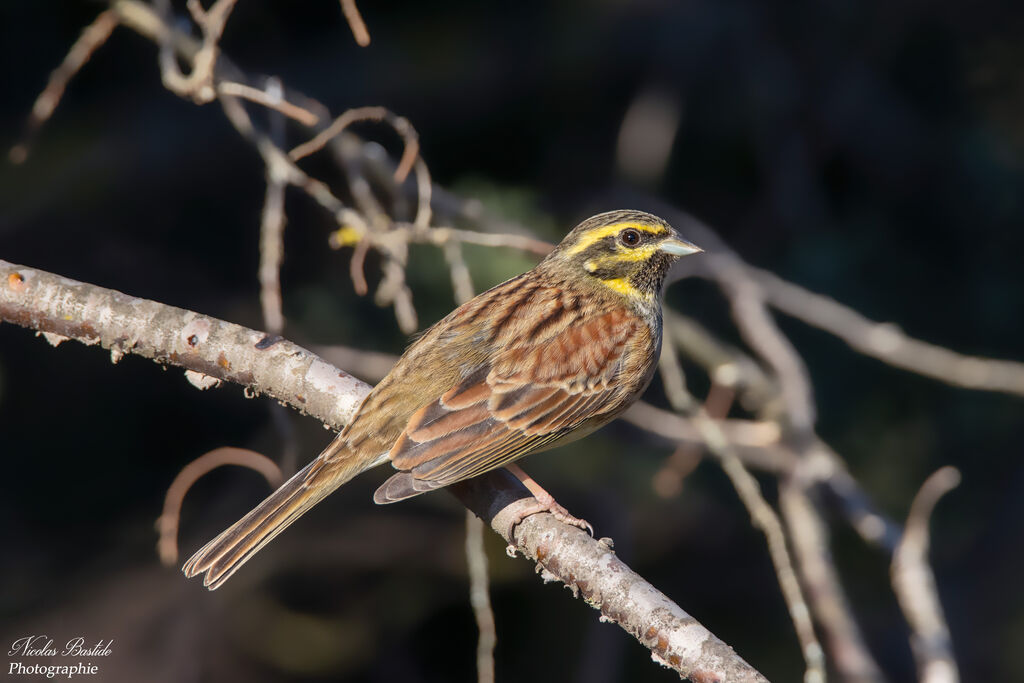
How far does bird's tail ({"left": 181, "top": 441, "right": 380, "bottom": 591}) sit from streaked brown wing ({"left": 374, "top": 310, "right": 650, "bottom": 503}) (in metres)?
0.19

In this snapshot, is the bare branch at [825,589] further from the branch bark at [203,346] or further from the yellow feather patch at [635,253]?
the branch bark at [203,346]

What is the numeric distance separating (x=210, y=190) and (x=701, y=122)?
279cm

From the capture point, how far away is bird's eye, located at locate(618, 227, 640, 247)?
14.1ft

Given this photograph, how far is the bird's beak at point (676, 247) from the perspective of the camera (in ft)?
13.9

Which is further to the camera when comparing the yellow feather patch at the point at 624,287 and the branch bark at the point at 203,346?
the yellow feather patch at the point at 624,287

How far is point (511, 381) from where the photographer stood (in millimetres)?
3840

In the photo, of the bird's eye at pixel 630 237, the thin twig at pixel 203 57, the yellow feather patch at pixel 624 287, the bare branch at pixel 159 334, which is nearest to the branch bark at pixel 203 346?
the bare branch at pixel 159 334

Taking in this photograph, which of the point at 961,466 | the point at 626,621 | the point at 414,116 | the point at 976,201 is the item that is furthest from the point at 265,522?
the point at 976,201

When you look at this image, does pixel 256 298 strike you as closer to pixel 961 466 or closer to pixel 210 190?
pixel 210 190

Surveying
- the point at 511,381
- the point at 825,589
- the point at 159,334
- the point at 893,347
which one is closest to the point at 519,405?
the point at 511,381

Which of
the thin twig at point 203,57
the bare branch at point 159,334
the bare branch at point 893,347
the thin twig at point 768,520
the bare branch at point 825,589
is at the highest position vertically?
the thin twig at point 203,57

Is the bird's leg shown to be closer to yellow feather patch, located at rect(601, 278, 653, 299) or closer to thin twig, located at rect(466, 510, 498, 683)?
thin twig, located at rect(466, 510, 498, 683)

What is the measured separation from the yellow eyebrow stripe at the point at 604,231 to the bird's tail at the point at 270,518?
1275mm

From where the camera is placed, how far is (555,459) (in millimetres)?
5559
